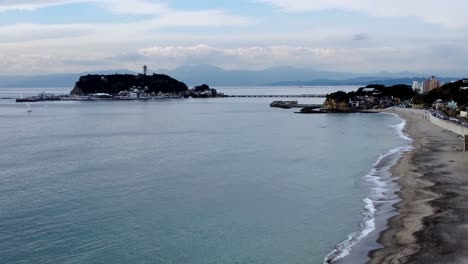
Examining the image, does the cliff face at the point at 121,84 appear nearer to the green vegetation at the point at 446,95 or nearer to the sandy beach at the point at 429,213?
the green vegetation at the point at 446,95

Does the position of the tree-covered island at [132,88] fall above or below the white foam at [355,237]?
above

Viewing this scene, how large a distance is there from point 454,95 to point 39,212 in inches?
3380

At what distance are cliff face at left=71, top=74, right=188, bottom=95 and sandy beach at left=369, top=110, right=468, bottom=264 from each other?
163 metres

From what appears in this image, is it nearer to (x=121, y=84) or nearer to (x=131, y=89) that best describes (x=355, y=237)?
(x=131, y=89)

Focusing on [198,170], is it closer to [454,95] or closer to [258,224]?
[258,224]

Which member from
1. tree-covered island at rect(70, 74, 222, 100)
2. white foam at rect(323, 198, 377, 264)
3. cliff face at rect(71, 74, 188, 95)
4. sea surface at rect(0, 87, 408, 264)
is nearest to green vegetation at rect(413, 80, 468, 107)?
sea surface at rect(0, 87, 408, 264)

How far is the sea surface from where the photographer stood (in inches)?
557

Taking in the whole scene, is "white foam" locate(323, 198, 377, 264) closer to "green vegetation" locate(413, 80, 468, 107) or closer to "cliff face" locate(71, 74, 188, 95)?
"green vegetation" locate(413, 80, 468, 107)

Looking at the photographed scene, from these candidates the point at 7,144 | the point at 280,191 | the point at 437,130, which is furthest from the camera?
the point at 437,130

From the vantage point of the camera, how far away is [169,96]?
183m

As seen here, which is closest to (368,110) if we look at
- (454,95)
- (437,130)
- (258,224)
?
(454,95)

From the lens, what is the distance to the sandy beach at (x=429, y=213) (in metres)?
13.0

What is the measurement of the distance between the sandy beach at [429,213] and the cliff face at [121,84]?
163009 mm

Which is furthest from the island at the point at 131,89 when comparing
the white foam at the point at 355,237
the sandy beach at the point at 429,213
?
the white foam at the point at 355,237
